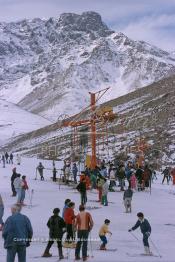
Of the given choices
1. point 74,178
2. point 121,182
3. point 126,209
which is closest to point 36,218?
point 126,209

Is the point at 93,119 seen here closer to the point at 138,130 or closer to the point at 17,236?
the point at 17,236

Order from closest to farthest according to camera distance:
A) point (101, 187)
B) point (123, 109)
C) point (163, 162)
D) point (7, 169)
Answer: point (101, 187) < point (7, 169) < point (163, 162) < point (123, 109)

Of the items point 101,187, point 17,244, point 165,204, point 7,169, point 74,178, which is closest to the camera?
point 17,244

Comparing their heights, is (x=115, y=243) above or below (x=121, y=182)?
below

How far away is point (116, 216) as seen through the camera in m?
23.4

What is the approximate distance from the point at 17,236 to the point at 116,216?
1249cm

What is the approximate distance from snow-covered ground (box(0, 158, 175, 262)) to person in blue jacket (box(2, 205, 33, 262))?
8.75 feet

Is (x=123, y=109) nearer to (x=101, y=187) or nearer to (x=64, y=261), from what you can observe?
(x=101, y=187)

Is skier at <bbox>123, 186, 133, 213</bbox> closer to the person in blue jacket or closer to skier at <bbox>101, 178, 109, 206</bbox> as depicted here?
skier at <bbox>101, 178, 109, 206</bbox>

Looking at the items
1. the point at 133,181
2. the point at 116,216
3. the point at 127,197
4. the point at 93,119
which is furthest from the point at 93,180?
the point at 116,216

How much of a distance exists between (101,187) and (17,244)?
51.7ft

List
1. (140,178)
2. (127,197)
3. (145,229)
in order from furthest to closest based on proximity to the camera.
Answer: (140,178) → (127,197) → (145,229)

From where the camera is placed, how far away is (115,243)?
56.6ft

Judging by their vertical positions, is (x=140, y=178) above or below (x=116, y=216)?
above
